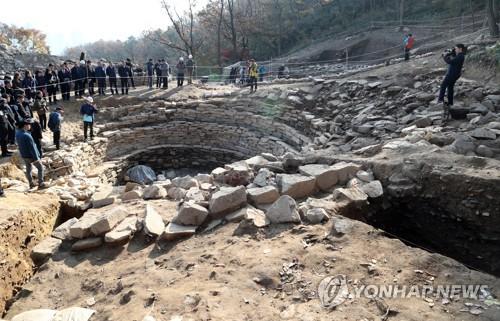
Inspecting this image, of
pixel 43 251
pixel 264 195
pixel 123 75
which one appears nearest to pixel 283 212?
pixel 264 195

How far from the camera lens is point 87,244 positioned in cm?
498

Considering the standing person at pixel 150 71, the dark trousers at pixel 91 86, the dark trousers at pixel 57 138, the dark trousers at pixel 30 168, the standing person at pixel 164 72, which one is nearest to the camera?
the dark trousers at pixel 30 168

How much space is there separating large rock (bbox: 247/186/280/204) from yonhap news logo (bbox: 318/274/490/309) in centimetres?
186

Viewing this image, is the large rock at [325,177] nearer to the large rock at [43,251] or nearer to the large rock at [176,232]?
the large rock at [176,232]

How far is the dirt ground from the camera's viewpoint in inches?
127

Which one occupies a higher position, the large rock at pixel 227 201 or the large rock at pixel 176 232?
the large rock at pixel 227 201

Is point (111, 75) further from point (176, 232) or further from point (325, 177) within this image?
point (325, 177)

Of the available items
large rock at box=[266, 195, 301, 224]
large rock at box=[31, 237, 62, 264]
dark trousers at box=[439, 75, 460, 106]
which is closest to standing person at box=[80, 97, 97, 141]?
large rock at box=[31, 237, 62, 264]

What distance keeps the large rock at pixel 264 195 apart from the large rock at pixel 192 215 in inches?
26.3

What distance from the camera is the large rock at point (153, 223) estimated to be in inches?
195

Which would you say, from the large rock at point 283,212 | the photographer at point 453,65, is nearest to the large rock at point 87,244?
the large rock at point 283,212

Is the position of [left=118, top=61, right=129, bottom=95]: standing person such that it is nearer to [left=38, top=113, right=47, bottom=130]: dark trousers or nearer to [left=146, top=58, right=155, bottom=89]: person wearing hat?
[left=146, top=58, right=155, bottom=89]: person wearing hat

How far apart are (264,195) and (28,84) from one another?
9.75 meters

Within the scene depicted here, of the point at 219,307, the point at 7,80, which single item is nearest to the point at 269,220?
the point at 219,307
